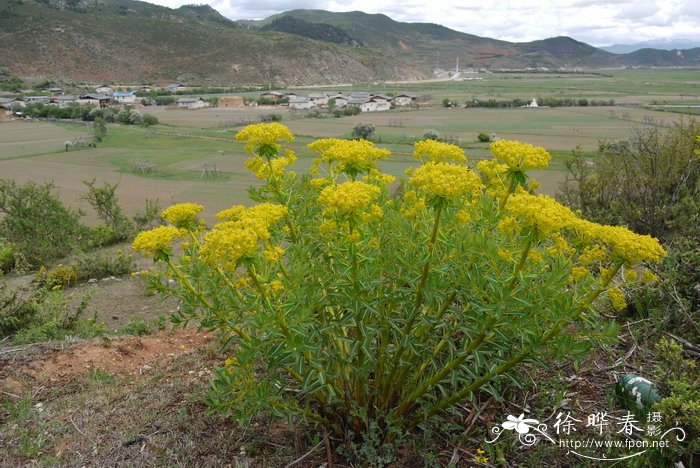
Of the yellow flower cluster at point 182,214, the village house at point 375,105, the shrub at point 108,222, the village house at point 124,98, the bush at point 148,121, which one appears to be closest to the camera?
the yellow flower cluster at point 182,214

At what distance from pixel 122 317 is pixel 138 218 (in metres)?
10.6

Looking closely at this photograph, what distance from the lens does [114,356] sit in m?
7.29

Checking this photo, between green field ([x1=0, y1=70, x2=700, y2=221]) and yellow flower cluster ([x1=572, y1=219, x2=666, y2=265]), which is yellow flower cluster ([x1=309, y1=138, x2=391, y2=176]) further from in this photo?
green field ([x1=0, y1=70, x2=700, y2=221])

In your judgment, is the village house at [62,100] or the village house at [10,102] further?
the village house at [62,100]

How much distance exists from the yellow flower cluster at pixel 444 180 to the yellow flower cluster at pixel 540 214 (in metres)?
0.35

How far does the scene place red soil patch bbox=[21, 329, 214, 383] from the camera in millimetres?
6664

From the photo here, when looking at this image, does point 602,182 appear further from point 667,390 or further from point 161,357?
point 161,357

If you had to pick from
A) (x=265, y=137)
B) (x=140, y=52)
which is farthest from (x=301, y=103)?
(x=265, y=137)

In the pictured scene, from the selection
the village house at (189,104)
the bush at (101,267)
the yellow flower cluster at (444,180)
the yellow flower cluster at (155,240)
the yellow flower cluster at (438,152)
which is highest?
the village house at (189,104)

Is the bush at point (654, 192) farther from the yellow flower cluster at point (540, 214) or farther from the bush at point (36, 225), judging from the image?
the bush at point (36, 225)

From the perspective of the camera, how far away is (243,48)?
131875 millimetres

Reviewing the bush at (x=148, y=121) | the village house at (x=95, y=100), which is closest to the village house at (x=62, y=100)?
the village house at (x=95, y=100)

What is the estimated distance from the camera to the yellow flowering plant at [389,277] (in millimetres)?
3053

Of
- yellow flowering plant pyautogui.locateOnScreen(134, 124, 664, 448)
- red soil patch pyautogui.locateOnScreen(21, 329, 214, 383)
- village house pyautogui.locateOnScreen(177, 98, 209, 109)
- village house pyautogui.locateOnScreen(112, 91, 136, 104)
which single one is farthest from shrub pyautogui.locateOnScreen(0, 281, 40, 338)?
village house pyautogui.locateOnScreen(112, 91, 136, 104)
